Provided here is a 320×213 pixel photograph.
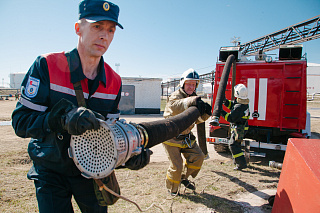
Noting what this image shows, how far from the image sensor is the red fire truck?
18.1ft

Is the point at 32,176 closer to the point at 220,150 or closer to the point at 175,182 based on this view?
the point at 175,182

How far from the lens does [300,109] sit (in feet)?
18.0

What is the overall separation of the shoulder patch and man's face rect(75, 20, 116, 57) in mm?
427

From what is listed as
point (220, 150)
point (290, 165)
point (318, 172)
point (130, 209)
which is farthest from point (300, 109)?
point (130, 209)

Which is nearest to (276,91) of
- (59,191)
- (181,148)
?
(181,148)

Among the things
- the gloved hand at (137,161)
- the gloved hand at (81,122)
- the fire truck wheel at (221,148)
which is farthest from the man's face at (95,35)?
the fire truck wheel at (221,148)

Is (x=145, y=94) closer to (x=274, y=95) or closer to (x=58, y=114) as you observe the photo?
(x=274, y=95)

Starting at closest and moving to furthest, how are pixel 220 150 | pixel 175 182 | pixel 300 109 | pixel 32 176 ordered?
pixel 32 176 → pixel 175 182 → pixel 300 109 → pixel 220 150

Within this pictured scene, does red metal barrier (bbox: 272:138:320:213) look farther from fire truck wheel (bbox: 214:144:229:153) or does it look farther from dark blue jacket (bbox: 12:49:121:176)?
fire truck wheel (bbox: 214:144:229:153)

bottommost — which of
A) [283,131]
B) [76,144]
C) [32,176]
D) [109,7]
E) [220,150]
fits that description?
[220,150]

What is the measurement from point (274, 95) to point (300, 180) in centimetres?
435

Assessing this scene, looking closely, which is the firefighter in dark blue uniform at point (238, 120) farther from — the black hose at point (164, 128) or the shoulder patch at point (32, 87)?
the shoulder patch at point (32, 87)

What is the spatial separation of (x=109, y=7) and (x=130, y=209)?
2.62 meters

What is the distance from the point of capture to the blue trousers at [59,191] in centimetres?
150
